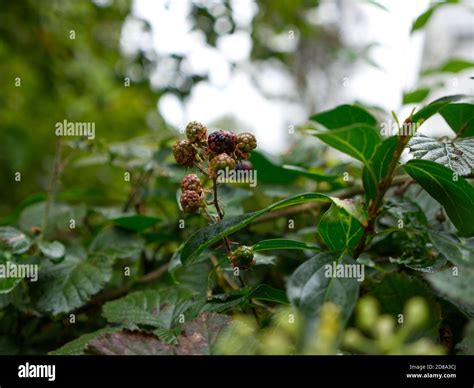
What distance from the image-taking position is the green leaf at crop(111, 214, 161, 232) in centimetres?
99

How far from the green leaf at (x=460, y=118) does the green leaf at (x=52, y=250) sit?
0.63 m

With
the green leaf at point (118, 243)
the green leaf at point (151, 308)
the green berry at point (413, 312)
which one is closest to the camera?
the green berry at point (413, 312)

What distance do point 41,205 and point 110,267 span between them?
0.40m

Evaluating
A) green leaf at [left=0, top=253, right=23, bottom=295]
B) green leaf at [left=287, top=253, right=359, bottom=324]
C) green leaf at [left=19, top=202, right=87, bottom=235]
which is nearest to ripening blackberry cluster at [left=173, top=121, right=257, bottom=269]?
green leaf at [left=287, top=253, right=359, bottom=324]

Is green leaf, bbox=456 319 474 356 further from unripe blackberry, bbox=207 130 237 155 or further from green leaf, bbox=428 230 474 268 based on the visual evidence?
unripe blackberry, bbox=207 130 237 155

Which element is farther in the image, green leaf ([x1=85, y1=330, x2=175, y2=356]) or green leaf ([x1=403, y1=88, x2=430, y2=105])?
green leaf ([x1=403, y1=88, x2=430, y2=105])

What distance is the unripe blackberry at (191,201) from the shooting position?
26.3 inches

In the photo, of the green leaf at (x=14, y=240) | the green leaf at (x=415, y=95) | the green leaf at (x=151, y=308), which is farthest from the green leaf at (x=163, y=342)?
the green leaf at (x=415, y=95)

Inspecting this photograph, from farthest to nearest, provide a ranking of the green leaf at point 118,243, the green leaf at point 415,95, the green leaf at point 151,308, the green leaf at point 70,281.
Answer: the green leaf at point 415,95 < the green leaf at point 118,243 < the green leaf at point 70,281 < the green leaf at point 151,308

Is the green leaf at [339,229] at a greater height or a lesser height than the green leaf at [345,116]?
lesser

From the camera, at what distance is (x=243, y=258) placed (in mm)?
663

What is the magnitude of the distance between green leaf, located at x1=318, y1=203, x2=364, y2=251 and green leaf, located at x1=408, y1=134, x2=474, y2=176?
0.37 feet

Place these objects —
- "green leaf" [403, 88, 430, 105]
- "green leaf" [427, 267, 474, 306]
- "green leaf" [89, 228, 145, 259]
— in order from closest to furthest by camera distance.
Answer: "green leaf" [427, 267, 474, 306] → "green leaf" [89, 228, 145, 259] → "green leaf" [403, 88, 430, 105]

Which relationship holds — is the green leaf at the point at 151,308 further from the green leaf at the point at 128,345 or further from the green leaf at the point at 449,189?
the green leaf at the point at 449,189
